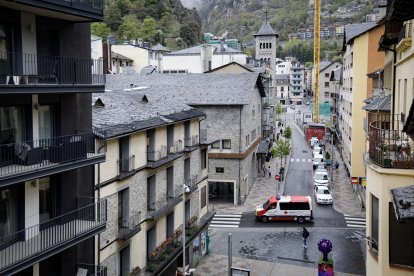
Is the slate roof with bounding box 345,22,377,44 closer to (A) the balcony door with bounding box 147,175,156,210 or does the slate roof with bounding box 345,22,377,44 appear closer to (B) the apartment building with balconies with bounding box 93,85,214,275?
(B) the apartment building with balconies with bounding box 93,85,214,275

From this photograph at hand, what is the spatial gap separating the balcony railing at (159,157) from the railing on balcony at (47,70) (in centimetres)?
759

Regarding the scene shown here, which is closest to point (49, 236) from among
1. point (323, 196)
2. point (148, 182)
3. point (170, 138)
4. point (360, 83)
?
point (148, 182)

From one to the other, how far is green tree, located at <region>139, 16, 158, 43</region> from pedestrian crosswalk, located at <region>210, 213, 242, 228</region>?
94184 mm

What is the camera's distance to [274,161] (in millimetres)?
76688

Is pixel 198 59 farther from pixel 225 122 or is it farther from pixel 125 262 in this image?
pixel 125 262

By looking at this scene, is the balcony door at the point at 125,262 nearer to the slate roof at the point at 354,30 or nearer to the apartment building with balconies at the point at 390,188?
the apartment building with balconies at the point at 390,188

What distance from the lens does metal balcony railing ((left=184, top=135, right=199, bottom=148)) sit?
1183 inches

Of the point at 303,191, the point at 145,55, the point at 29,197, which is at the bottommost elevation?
the point at 303,191

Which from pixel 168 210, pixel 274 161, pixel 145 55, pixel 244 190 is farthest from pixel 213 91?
pixel 145 55

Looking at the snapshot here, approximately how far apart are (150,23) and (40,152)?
5064 inches

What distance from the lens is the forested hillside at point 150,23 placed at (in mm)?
134500

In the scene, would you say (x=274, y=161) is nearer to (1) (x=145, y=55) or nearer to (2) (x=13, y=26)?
(1) (x=145, y=55)

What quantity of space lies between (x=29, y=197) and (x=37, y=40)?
16.3 ft

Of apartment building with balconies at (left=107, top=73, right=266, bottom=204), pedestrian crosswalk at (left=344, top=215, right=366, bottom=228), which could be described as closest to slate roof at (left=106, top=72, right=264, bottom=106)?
apartment building with balconies at (left=107, top=73, right=266, bottom=204)
